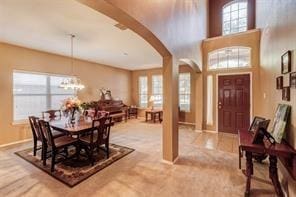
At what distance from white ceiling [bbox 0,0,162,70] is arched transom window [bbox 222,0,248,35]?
383cm

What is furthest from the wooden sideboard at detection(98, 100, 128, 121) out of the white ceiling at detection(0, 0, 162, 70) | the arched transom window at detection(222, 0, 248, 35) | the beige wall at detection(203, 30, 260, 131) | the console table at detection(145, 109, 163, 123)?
the arched transom window at detection(222, 0, 248, 35)

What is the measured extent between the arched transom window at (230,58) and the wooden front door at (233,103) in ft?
1.35

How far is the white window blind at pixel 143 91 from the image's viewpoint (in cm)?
929

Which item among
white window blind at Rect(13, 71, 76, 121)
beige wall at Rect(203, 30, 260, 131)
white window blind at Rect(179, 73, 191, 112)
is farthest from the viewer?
white window blind at Rect(179, 73, 191, 112)

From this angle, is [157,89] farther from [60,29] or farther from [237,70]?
[60,29]

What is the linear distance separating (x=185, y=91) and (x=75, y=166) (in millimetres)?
5927

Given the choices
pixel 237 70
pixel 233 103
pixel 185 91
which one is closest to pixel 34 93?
pixel 185 91

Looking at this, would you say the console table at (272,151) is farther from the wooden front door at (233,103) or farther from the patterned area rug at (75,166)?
the wooden front door at (233,103)

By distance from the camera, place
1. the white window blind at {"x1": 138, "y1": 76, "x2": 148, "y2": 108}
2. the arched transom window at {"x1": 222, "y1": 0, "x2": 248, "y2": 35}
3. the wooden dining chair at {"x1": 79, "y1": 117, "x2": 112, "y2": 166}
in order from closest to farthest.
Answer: the wooden dining chair at {"x1": 79, "y1": 117, "x2": 112, "y2": 166} < the arched transom window at {"x1": 222, "y1": 0, "x2": 248, "y2": 35} < the white window blind at {"x1": 138, "y1": 76, "x2": 148, "y2": 108}

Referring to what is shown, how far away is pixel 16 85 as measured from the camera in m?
4.77

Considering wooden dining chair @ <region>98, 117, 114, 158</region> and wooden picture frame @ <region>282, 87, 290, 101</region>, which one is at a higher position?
wooden picture frame @ <region>282, 87, 290, 101</region>

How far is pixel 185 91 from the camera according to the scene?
7.91 metres

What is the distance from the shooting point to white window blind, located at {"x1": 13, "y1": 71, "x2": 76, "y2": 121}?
15.8 feet

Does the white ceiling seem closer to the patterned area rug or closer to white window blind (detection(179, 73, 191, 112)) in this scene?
the patterned area rug
